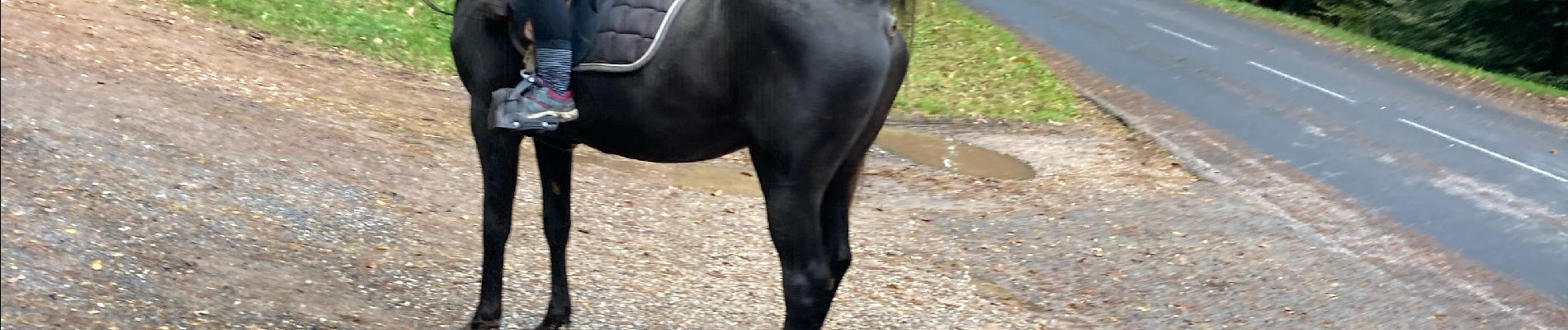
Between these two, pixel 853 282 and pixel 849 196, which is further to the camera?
pixel 853 282

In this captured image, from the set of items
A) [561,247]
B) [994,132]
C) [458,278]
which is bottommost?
[994,132]

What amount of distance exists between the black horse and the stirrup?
11cm

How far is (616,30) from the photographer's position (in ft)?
14.3

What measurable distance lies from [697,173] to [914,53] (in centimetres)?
903

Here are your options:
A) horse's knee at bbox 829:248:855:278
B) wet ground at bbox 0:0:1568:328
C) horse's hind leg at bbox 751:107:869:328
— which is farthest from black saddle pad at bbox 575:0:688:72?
wet ground at bbox 0:0:1568:328

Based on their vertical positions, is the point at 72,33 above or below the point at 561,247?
below

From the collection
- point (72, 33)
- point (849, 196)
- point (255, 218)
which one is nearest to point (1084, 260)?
point (849, 196)

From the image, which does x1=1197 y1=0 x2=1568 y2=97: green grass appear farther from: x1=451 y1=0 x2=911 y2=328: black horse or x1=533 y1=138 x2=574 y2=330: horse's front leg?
x1=451 y1=0 x2=911 y2=328: black horse

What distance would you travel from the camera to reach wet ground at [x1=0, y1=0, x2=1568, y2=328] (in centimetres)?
551

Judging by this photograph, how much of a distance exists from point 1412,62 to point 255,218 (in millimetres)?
19210

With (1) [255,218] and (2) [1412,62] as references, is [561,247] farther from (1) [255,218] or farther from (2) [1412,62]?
(2) [1412,62]

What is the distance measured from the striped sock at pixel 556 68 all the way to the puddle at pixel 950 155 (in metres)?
7.12

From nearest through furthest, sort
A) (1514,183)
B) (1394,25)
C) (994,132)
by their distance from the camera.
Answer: (1514,183), (994,132), (1394,25)

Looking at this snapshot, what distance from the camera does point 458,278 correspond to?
20.4ft
